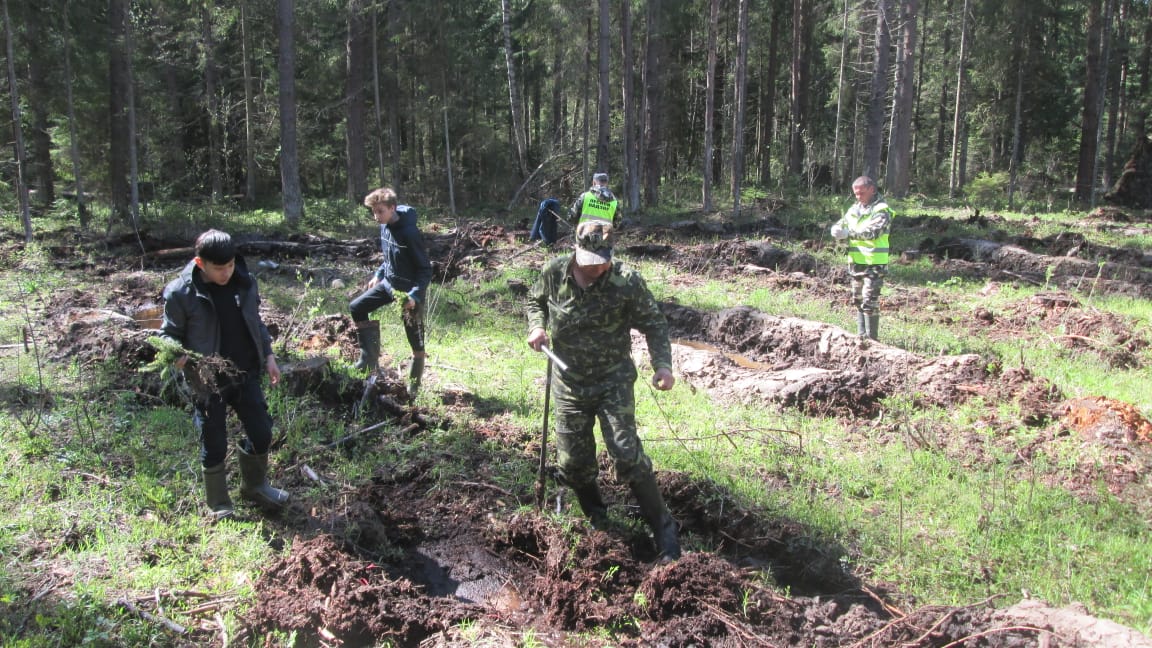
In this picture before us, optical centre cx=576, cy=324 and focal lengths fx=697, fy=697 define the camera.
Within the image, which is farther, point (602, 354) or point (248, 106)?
point (248, 106)

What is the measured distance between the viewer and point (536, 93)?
124 feet

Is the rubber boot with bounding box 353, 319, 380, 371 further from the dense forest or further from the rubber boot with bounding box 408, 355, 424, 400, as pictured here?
the dense forest

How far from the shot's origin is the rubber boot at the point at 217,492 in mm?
4340

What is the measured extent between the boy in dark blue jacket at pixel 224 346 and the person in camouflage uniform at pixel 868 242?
6381mm

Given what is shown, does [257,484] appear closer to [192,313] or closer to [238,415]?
[238,415]

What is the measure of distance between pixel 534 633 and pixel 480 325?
665cm

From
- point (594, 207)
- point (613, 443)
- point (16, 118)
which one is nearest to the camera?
point (613, 443)

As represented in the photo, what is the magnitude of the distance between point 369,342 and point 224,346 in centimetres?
248


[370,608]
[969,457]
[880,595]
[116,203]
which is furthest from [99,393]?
[116,203]

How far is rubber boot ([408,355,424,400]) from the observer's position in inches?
260

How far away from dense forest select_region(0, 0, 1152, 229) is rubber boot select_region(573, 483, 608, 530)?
13.5 m

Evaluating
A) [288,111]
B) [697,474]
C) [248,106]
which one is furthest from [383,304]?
[248,106]

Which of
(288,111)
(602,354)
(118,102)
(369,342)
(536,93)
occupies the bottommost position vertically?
(369,342)

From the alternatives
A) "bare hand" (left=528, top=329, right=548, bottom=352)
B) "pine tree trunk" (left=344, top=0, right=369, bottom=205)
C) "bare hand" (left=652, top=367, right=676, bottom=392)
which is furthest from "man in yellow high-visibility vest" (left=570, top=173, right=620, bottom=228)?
"pine tree trunk" (left=344, top=0, right=369, bottom=205)
